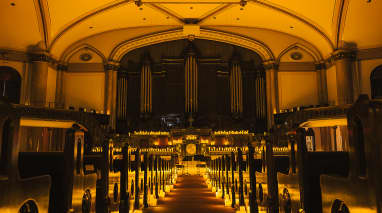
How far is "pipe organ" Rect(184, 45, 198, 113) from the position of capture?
15.0 metres

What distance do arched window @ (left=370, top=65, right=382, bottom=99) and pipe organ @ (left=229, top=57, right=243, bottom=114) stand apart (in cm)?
552

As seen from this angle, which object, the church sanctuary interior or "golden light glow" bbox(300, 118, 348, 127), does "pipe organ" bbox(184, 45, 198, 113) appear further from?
"golden light glow" bbox(300, 118, 348, 127)

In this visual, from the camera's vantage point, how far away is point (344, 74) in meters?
12.9

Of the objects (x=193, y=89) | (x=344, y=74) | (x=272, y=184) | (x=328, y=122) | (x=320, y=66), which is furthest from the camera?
(x=193, y=89)

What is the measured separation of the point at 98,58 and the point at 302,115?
32.0 ft

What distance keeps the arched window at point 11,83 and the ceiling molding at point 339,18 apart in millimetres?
12951

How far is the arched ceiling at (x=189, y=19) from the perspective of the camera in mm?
12102

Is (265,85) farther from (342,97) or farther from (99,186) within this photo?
(99,186)

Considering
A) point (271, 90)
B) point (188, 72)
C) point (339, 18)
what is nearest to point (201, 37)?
point (188, 72)

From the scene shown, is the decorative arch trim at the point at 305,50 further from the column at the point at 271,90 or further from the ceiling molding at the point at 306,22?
the ceiling molding at the point at 306,22

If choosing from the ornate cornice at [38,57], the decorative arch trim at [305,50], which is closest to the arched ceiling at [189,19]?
the decorative arch trim at [305,50]

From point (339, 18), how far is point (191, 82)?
271 inches

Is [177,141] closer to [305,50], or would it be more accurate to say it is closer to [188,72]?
[188,72]

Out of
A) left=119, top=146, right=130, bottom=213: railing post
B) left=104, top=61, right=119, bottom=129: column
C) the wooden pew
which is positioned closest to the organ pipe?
left=104, top=61, right=119, bottom=129: column
